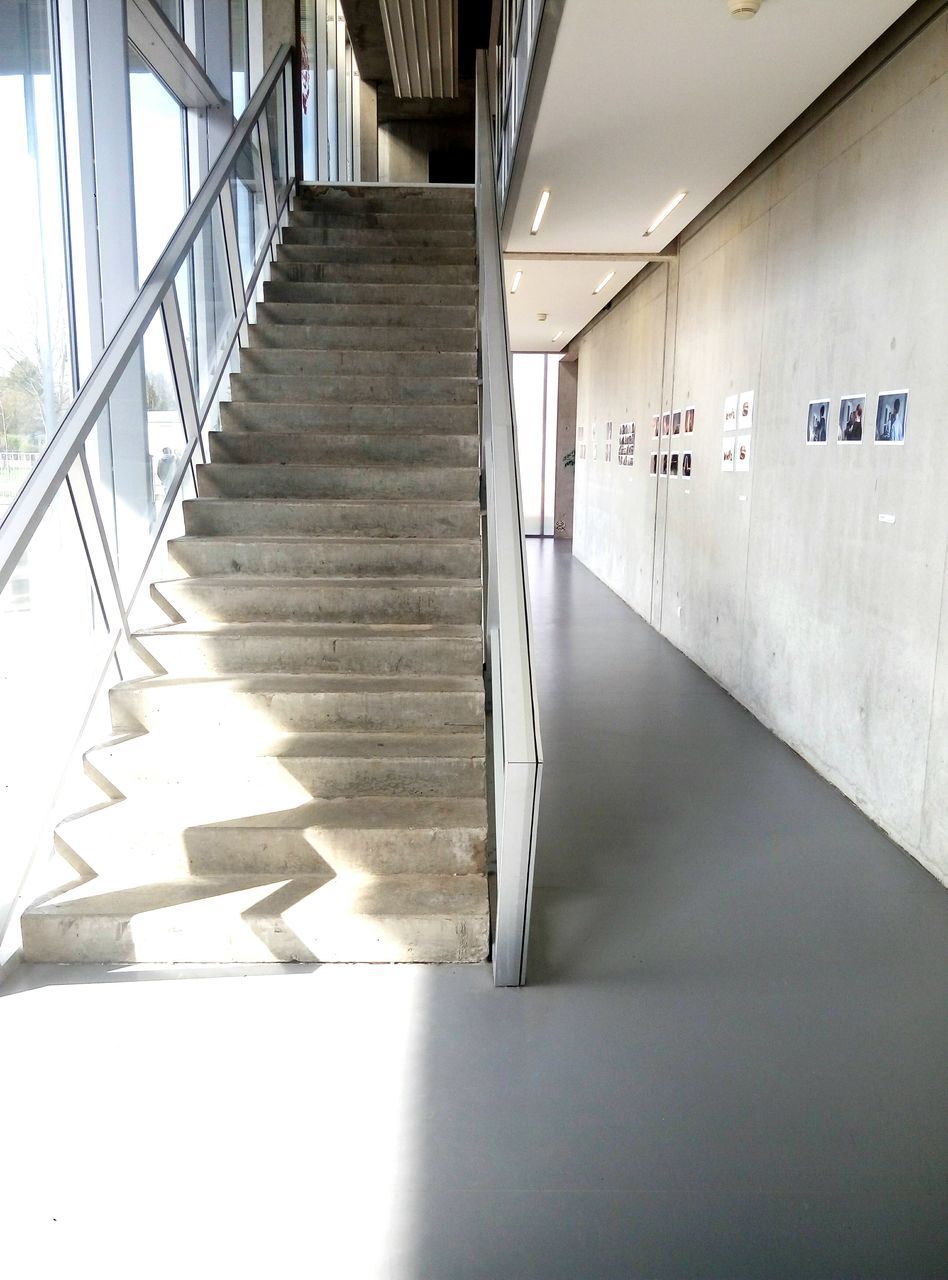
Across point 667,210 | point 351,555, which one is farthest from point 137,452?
point 667,210

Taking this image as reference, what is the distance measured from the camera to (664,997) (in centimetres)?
278

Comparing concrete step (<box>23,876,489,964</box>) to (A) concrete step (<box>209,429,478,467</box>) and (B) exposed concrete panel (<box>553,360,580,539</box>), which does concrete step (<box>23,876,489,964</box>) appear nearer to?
(A) concrete step (<box>209,429,478,467</box>)

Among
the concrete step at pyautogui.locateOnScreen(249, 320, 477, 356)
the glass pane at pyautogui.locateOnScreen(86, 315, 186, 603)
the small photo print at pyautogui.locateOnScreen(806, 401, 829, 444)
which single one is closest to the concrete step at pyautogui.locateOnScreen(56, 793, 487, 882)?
the glass pane at pyautogui.locateOnScreen(86, 315, 186, 603)

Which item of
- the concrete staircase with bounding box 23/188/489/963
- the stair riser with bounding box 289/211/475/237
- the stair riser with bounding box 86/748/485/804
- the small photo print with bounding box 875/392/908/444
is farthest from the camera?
the stair riser with bounding box 289/211/475/237

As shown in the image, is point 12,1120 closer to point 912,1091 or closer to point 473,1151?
point 473,1151

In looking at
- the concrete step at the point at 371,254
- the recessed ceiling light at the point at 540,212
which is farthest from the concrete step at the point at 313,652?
the recessed ceiling light at the point at 540,212

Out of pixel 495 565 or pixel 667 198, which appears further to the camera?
pixel 667 198

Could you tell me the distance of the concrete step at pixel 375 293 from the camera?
580 centimetres

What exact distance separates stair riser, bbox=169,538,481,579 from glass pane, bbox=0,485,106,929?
731 millimetres

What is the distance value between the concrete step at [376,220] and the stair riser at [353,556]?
140 inches

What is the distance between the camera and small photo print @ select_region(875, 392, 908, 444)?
12.7 ft

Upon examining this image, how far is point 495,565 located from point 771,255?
379cm

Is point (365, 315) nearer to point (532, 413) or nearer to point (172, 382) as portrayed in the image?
point (172, 382)

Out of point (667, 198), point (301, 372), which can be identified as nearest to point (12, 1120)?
point (301, 372)
